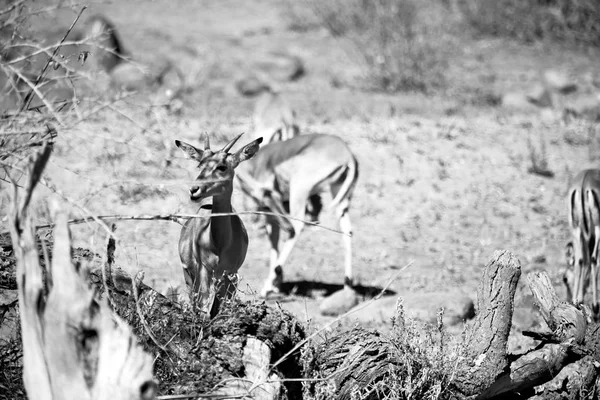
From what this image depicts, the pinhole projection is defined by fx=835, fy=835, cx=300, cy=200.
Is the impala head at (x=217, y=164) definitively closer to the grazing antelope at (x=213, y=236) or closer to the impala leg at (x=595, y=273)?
the grazing antelope at (x=213, y=236)

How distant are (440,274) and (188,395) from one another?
5.84 m

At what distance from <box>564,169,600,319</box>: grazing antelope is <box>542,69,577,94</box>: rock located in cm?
1088

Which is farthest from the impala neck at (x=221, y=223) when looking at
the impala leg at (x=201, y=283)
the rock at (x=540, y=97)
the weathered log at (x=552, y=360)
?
the rock at (x=540, y=97)

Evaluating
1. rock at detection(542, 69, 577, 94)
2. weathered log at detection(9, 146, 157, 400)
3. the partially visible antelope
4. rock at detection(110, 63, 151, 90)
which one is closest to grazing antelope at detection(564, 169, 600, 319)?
weathered log at detection(9, 146, 157, 400)

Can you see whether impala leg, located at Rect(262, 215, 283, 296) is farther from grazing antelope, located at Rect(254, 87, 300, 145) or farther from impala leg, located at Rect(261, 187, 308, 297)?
grazing antelope, located at Rect(254, 87, 300, 145)

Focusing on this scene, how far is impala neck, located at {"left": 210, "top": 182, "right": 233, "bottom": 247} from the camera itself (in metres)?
6.97

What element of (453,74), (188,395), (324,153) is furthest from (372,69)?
(188,395)

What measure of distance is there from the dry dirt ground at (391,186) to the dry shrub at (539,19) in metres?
5.22

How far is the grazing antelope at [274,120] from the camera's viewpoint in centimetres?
1265

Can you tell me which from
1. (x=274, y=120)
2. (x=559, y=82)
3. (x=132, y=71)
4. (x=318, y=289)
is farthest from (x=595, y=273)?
(x=132, y=71)

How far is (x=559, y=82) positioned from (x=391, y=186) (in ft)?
30.8

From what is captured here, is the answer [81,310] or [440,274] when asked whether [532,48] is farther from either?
[81,310]

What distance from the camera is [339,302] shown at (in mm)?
8945

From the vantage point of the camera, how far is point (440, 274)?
33.4 feet
